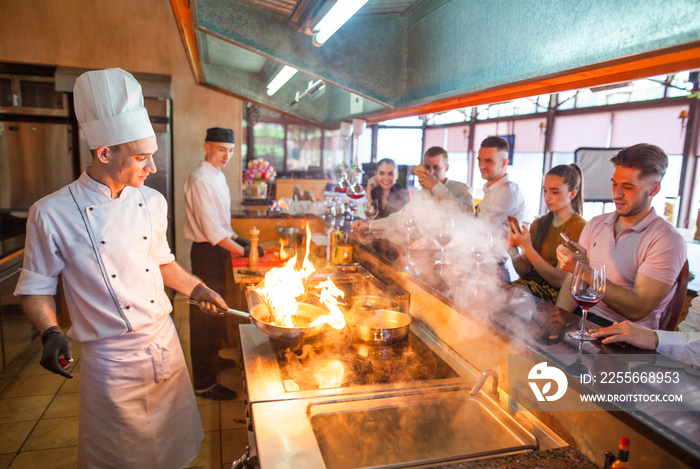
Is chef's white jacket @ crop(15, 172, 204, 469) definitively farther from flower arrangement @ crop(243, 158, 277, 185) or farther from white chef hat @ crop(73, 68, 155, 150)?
flower arrangement @ crop(243, 158, 277, 185)

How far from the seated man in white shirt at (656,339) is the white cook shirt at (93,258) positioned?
181 cm

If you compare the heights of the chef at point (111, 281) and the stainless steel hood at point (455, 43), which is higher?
the stainless steel hood at point (455, 43)

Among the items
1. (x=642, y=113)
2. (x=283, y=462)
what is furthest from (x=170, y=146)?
(x=642, y=113)

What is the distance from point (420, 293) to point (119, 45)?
4.98 m

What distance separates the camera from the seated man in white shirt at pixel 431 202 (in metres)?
3.75

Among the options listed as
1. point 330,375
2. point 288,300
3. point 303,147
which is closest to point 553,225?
point 288,300

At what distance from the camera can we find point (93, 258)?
1853mm

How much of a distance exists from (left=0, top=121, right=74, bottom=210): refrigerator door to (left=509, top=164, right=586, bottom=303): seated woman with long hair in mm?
4848

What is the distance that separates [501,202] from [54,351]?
311 centimetres

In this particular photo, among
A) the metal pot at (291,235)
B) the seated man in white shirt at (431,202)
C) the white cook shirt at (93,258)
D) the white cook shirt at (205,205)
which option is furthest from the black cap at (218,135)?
the white cook shirt at (93,258)

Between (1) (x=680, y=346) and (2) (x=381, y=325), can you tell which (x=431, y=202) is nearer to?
(2) (x=381, y=325)

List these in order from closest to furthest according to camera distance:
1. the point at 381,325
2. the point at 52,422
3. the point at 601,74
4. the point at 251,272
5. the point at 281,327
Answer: the point at 601,74, the point at 281,327, the point at 381,325, the point at 52,422, the point at 251,272

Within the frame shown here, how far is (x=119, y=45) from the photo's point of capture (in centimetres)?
522

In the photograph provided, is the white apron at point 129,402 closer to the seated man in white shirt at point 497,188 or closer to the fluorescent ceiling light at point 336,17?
the fluorescent ceiling light at point 336,17
